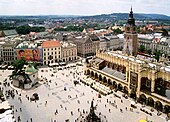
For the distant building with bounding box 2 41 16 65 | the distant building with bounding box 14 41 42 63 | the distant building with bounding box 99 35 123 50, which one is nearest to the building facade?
the distant building with bounding box 14 41 42 63

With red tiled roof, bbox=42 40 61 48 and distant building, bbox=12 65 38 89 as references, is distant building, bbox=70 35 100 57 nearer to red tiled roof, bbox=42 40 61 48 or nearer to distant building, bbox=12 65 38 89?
red tiled roof, bbox=42 40 61 48

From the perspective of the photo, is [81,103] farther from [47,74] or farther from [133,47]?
[133,47]

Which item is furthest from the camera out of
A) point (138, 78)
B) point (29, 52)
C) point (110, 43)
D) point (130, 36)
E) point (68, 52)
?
point (110, 43)

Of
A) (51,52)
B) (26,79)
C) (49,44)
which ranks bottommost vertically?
(26,79)

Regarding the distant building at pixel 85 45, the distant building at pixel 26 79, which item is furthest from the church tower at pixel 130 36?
the distant building at pixel 26 79

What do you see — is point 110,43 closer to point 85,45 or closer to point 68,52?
point 85,45

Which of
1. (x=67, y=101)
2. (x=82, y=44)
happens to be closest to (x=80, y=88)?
(x=67, y=101)

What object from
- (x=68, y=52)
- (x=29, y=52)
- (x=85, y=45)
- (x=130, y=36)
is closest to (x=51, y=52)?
(x=68, y=52)
